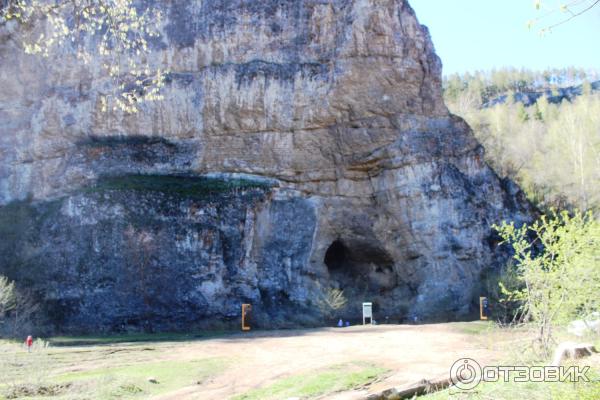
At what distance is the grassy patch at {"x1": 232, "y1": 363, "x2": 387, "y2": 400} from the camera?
11.7 metres

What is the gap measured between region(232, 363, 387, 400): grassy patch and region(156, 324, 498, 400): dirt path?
0.38 m

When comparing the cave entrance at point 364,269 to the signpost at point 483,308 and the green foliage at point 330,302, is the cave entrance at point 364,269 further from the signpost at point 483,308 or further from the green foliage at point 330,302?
the signpost at point 483,308

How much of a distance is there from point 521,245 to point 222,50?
27.3 metres

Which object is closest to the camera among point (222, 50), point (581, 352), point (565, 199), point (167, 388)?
point (581, 352)

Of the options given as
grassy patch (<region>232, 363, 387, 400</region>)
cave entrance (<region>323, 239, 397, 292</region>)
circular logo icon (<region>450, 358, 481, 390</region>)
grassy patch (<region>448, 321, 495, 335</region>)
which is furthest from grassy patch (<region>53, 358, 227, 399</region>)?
cave entrance (<region>323, 239, 397, 292</region>)

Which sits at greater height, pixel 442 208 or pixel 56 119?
pixel 56 119

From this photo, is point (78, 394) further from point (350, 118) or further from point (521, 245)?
point (350, 118)

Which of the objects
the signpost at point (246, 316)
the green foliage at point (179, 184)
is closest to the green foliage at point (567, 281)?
the signpost at point (246, 316)

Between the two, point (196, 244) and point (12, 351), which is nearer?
point (12, 351)

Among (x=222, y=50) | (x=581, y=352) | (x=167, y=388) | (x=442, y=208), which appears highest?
(x=222, y=50)

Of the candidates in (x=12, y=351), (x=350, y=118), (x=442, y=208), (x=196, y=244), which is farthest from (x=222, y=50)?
(x=12, y=351)

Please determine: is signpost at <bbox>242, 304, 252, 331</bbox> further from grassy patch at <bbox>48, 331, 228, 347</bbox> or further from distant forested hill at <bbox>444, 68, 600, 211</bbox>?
distant forested hill at <bbox>444, 68, 600, 211</bbox>

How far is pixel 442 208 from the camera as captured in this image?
33.2 metres

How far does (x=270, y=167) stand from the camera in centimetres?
3450
